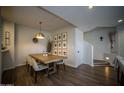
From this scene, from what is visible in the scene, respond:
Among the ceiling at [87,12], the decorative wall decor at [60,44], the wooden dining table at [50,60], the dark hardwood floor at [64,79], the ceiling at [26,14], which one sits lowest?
the dark hardwood floor at [64,79]

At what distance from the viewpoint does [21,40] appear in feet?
14.4

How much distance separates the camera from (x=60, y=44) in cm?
487

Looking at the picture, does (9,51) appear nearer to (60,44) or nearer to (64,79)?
(60,44)

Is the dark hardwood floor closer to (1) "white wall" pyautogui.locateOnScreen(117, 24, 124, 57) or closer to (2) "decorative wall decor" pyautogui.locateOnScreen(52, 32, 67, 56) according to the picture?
(1) "white wall" pyautogui.locateOnScreen(117, 24, 124, 57)

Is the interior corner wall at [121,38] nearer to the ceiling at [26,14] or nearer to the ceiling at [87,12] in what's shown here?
the ceiling at [87,12]

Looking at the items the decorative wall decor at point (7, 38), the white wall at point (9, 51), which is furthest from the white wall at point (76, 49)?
the decorative wall decor at point (7, 38)

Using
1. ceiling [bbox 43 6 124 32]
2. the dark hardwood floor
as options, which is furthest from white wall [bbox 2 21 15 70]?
ceiling [bbox 43 6 124 32]

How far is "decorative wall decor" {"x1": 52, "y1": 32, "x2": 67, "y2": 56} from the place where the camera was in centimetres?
455

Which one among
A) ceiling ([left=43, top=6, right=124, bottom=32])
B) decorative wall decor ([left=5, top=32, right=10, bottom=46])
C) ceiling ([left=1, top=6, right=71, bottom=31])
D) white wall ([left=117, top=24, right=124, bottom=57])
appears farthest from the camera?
white wall ([left=117, top=24, right=124, bottom=57])

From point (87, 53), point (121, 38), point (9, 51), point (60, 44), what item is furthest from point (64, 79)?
point (121, 38)

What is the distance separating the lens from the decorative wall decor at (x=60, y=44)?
4.55 meters
